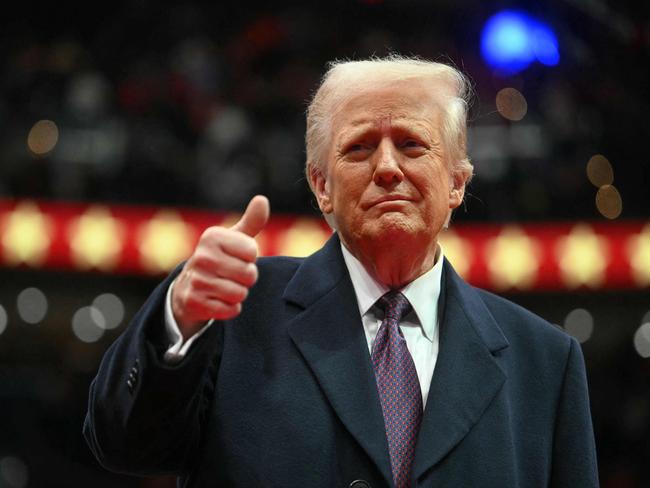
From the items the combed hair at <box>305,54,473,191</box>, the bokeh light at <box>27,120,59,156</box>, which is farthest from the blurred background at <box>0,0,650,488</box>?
the combed hair at <box>305,54,473,191</box>

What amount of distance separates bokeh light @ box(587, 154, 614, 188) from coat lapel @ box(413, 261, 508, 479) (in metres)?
7.78

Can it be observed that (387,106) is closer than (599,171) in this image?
Yes

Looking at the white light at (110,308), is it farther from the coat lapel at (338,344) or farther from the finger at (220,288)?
the finger at (220,288)

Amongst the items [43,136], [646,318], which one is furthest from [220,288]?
[646,318]

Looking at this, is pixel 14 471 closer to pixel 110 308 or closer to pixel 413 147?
pixel 110 308

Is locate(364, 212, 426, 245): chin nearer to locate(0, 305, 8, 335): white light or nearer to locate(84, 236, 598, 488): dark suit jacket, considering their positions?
locate(84, 236, 598, 488): dark suit jacket

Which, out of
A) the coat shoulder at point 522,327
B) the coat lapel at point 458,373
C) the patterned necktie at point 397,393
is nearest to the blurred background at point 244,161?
the coat shoulder at point 522,327

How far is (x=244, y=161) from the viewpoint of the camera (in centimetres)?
853

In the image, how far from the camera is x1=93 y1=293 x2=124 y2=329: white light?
10.0 metres

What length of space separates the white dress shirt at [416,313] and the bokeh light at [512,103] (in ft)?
25.7

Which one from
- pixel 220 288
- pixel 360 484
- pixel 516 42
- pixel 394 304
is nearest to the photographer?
pixel 220 288

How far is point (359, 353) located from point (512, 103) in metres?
8.15

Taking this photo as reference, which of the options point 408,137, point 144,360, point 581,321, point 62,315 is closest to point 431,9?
point 581,321

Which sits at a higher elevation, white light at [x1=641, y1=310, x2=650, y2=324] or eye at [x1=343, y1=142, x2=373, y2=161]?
white light at [x1=641, y1=310, x2=650, y2=324]
